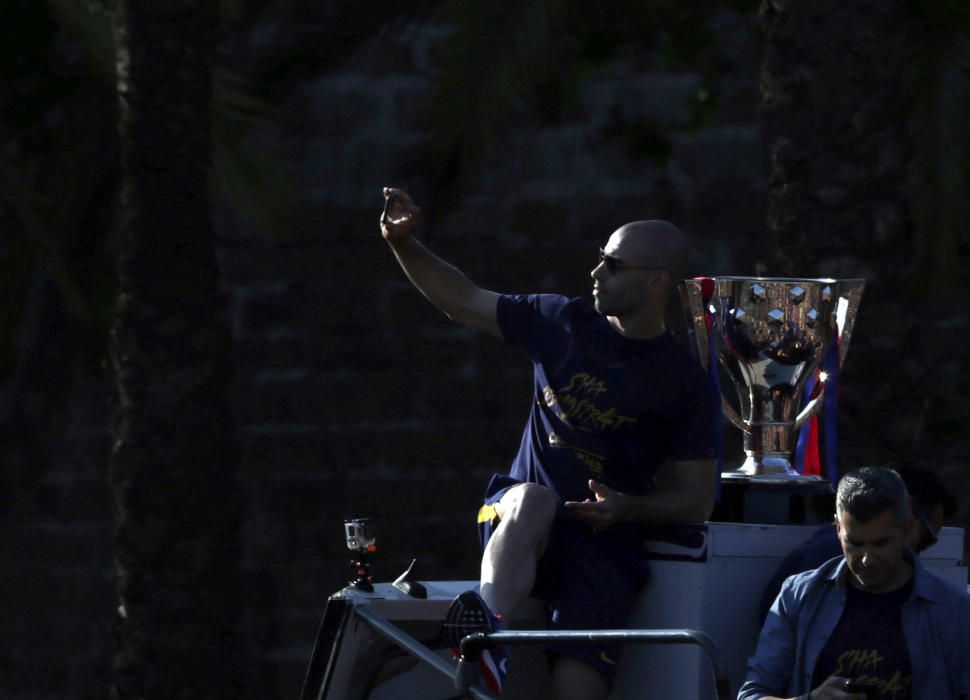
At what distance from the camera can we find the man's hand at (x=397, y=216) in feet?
18.8

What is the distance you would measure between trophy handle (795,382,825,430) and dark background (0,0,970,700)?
8.45ft

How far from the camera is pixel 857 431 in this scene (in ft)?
25.0

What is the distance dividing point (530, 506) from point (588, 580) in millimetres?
228

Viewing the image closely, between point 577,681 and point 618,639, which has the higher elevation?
point 618,639

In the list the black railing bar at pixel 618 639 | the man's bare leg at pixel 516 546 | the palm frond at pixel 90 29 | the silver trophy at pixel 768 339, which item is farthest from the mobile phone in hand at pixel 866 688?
the palm frond at pixel 90 29

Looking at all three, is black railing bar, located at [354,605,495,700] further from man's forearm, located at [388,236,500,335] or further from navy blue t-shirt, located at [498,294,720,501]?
man's forearm, located at [388,236,500,335]

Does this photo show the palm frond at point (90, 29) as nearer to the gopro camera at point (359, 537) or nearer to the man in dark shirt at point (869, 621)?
the gopro camera at point (359, 537)

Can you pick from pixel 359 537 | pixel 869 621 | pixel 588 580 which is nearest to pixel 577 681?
pixel 588 580

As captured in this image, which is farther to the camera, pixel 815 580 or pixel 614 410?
pixel 614 410

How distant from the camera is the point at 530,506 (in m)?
5.27

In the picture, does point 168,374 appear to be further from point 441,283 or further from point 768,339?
point 768,339

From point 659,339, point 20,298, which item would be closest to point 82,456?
point 20,298

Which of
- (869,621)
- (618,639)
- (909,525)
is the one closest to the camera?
(618,639)

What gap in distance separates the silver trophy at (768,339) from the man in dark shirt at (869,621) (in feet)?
2.79
